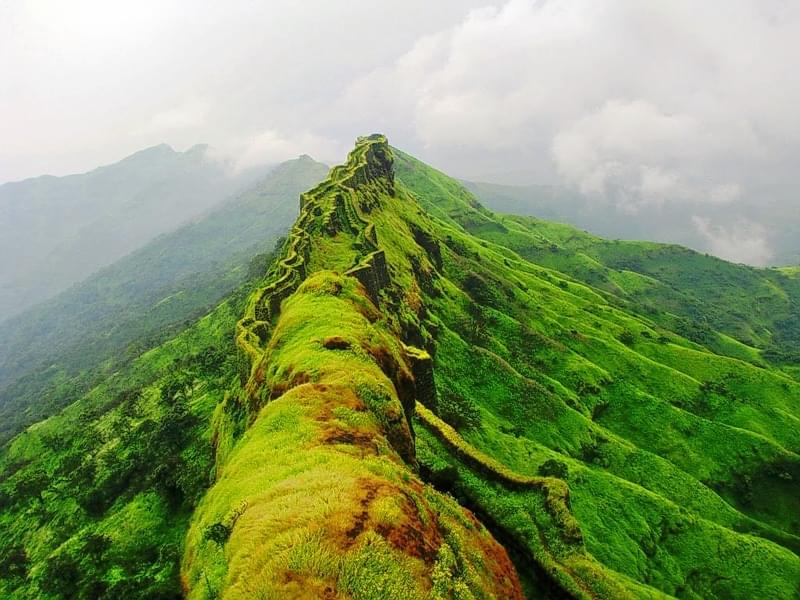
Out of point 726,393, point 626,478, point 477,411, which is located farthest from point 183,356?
point 726,393

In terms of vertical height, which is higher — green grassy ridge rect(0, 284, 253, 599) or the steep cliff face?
the steep cliff face

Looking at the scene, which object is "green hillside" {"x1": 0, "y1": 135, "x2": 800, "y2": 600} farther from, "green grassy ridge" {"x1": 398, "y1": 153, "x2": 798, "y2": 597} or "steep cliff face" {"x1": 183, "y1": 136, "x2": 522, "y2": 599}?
"green grassy ridge" {"x1": 398, "y1": 153, "x2": 798, "y2": 597}

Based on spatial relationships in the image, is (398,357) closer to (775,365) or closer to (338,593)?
(338,593)

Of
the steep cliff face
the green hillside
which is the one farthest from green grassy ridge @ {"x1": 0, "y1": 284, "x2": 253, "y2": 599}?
the steep cliff face

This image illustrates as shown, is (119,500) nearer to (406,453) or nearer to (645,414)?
(406,453)

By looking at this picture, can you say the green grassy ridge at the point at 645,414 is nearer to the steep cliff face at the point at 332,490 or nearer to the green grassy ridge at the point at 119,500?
the steep cliff face at the point at 332,490

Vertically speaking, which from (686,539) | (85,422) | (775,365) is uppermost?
(85,422)

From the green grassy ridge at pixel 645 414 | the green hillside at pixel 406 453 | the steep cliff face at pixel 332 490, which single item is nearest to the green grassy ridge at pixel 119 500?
the green hillside at pixel 406 453
